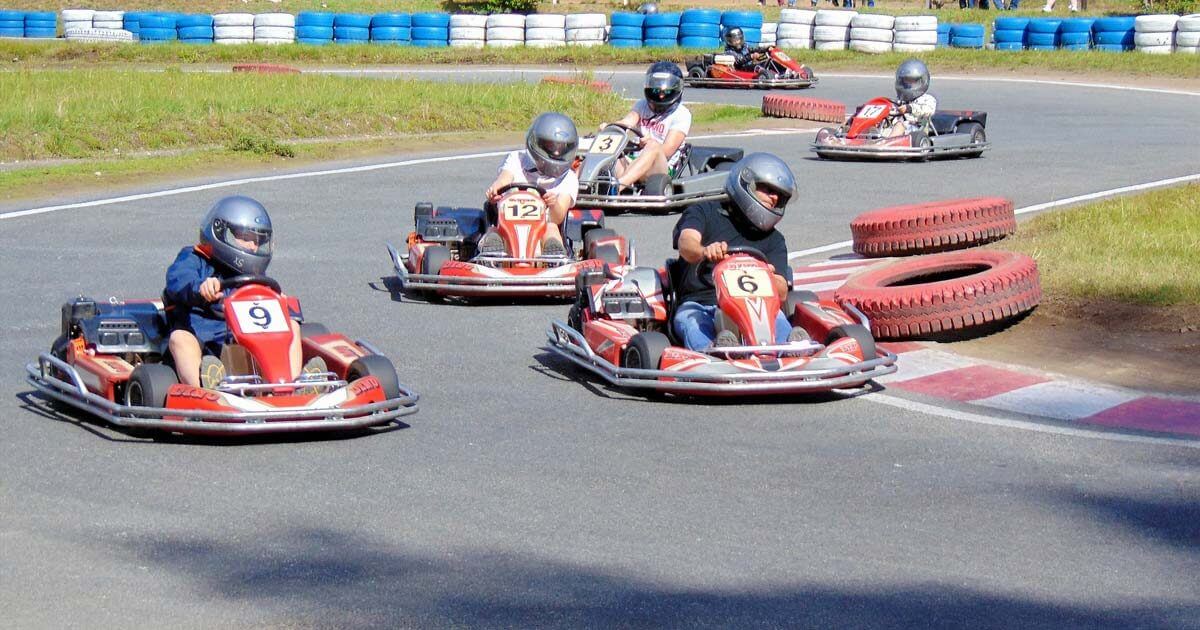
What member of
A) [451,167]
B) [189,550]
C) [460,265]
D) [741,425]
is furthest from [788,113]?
[189,550]

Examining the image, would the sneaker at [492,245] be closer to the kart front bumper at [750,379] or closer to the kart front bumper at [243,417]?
the kart front bumper at [750,379]

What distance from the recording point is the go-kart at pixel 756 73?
2594 cm

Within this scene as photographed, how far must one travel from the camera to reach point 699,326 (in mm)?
7422

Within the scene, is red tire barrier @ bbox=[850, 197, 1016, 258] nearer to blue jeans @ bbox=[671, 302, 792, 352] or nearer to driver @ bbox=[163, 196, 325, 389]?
blue jeans @ bbox=[671, 302, 792, 352]

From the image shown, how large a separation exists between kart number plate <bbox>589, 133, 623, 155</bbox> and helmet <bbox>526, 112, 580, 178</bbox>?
3121mm

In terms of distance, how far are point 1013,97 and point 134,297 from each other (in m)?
16.8

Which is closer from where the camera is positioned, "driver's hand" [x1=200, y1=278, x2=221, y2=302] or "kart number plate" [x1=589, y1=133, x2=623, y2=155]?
"driver's hand" [x1=200, y1=278, x2=221, y2=302]

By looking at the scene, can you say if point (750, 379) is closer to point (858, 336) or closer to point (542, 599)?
point (858, 336)

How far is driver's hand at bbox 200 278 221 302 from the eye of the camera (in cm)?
654

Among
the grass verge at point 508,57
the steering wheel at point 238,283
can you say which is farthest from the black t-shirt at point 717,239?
the grass verge at point 508,57

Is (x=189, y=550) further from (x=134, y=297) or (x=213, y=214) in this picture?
(x=134, y=297)

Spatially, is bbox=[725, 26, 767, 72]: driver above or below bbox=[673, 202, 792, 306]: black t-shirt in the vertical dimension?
above

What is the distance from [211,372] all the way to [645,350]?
1869 millimetres

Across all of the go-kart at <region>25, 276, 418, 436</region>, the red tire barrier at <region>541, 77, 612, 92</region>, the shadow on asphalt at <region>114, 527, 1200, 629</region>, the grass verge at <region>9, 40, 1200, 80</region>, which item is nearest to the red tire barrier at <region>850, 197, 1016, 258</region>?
the go-kart at <region>25, 276, 418, 436</region>
